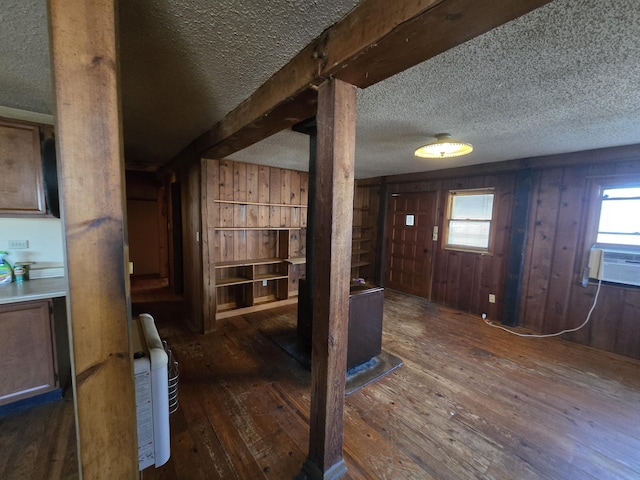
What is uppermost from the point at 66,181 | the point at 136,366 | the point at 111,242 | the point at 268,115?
the point at 268,115

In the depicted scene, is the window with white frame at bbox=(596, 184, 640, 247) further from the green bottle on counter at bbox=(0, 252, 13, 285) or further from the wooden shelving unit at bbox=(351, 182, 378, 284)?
the green bottle on counter at bbox=(0, 252, 13, 285)

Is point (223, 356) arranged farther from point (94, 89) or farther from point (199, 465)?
point (94, 89)

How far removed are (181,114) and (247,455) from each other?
8.27ft

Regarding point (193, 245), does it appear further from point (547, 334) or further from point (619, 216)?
point (619, 216)

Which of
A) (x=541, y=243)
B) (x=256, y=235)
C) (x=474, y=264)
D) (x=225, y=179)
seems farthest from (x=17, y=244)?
(x=541, y=243)

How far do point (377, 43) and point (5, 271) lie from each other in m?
3.05

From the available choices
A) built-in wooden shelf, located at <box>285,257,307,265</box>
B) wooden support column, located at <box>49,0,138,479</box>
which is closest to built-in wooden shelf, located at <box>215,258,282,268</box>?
built-in wooden shelf, located at <box>285,257,307,265</box>

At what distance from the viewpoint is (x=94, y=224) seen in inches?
29.5

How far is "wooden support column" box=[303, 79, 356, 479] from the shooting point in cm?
123

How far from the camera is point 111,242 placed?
30.3 inches

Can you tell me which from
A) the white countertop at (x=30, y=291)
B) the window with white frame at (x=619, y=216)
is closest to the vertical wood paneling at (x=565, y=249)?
the window with white frame at (x=619, y=216)

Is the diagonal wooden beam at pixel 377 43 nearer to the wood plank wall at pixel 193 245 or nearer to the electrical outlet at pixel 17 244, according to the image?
the wood plank wall at pixel 193 245

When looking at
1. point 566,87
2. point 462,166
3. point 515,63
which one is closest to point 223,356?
point 515,63

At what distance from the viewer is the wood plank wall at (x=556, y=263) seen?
2842mm
